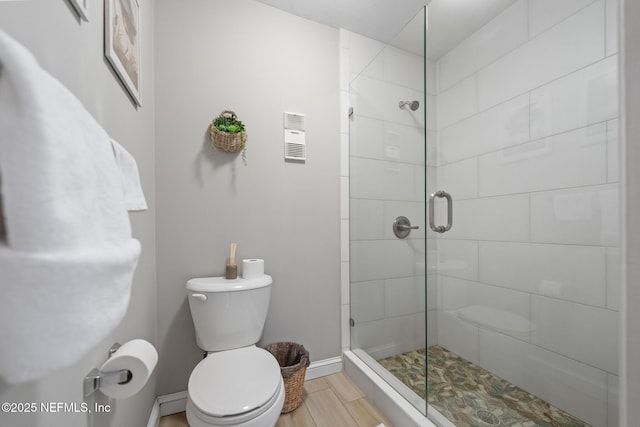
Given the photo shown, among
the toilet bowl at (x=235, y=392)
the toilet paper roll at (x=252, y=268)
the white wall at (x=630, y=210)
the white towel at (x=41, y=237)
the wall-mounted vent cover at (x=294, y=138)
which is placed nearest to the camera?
the white towel at (x=41, y=237)

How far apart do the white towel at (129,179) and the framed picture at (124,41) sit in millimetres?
378

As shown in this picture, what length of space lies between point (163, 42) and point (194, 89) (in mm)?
262

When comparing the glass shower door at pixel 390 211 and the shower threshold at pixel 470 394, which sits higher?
the glass shower door at pixel 390 211

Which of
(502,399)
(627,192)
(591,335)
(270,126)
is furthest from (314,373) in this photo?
(627,192)

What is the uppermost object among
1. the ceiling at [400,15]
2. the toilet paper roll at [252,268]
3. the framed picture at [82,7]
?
the ceiling at [400,15]

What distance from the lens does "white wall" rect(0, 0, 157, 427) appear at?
1.44 feet

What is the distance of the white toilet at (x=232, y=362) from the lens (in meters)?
0.89

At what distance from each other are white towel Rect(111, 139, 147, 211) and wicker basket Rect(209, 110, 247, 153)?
30.4 inches

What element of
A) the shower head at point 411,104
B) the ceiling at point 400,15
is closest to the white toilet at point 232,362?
the shower head at point 411,104

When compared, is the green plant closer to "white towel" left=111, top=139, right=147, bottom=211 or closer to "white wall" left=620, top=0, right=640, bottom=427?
"white towel" left=111, top=139, right=147, bottom=211

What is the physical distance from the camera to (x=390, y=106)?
1559 mm

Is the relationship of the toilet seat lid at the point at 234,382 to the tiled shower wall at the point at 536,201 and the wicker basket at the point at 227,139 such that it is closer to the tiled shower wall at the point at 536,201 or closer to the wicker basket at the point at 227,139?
the tiled shower wall at the point at 536,201

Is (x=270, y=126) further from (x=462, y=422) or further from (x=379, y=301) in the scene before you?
(x=462, y=422)

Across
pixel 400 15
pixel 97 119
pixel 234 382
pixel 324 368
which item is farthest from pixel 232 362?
pixel 400 15
